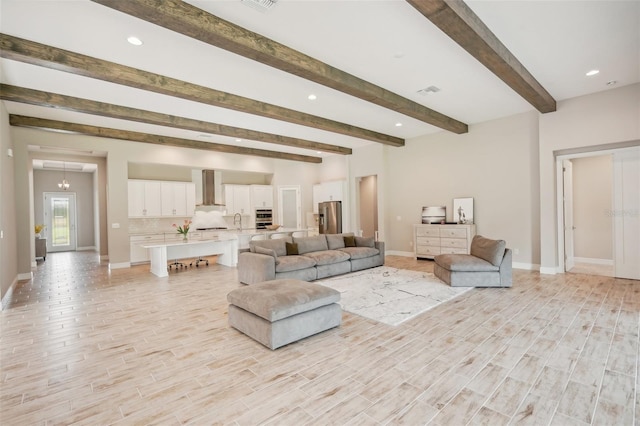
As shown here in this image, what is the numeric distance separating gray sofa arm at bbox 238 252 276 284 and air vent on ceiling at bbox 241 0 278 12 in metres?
3.57

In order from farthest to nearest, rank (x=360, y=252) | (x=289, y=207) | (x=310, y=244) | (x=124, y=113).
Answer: (x=289, y=207)
(x=360, y=252)
(x=310, y=244)
(x=124, y=113)

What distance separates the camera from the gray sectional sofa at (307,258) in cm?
525

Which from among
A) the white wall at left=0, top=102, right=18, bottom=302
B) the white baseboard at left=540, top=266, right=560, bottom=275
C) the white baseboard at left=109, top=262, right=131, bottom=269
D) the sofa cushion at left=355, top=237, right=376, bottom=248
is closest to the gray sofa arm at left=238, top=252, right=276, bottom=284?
the sofa cushion at left=355, top=237, right=376, bottom=248

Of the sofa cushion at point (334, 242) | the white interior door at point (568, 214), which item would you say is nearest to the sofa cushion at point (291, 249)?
the sofa cushion at point (334, 242)

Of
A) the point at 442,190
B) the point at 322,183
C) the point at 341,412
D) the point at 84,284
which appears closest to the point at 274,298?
the point at 341,412

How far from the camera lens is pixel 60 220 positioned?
12.0 m

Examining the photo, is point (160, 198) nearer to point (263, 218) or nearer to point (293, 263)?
point (263, 218)

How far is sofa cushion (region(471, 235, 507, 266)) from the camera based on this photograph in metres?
4.94

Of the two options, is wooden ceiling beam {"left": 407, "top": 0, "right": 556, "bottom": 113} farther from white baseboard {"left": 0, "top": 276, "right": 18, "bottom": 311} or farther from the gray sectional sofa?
white baseboard {"left": 0, "top": 276, "right": 18, "bottom": 311}

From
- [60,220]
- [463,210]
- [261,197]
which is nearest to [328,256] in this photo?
[463,210]

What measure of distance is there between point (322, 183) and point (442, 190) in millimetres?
4278

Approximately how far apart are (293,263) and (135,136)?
520 centimetres

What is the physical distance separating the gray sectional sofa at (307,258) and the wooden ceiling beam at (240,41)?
→ 3.00 metres

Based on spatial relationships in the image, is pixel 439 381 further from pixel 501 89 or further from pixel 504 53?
pixel 501 89
